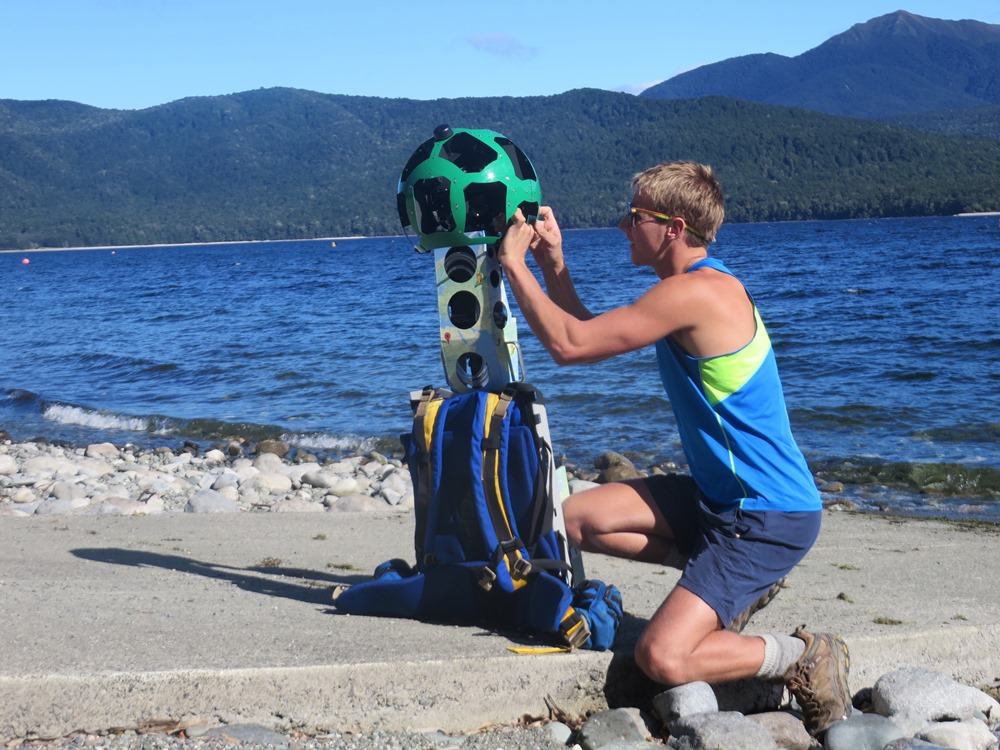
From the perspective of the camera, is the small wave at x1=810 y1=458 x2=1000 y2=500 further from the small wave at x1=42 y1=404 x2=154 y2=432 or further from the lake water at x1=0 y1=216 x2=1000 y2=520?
the small wave at x1=42 y1=404 x2=154 y2=432

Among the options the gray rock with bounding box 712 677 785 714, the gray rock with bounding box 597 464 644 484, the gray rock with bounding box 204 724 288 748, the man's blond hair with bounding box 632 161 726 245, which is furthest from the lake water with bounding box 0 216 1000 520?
the gray rock with bounding box 204 724 288 748

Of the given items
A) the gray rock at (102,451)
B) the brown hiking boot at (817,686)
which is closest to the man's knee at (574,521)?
the brown hiking boot at (817,686)

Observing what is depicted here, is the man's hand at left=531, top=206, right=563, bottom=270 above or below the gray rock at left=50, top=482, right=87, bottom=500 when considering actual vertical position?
above

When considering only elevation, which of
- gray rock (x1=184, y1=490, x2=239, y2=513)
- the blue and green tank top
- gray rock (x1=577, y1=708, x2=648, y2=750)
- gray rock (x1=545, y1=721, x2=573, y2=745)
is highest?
the blue and green tank top

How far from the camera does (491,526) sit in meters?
3.99

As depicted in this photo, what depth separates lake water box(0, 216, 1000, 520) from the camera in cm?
1113

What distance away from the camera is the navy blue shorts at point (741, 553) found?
360cm

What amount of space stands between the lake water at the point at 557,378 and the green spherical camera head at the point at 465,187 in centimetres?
588

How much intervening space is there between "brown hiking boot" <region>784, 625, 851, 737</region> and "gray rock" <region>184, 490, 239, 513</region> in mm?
5325

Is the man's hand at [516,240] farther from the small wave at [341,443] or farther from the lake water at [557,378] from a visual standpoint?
the small wave at [341,443]

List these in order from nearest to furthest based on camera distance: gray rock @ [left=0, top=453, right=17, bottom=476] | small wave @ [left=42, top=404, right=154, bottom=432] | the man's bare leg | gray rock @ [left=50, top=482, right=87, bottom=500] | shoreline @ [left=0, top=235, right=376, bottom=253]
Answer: the man's bare leg < gray rock @ [left=50, top=482, right=87, bottom=500] < gray rock @ [left=0, top=453, right=17, bottom=476] < small wave @ [left=42, top=404, right=154, bottom=432] < shoreline @ [left=0, top=235, right=376, bottom=253]

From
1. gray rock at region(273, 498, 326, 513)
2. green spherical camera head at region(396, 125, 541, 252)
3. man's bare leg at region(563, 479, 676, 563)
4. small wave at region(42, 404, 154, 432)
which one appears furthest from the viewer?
small wave at region(42, 404, 154, 432)

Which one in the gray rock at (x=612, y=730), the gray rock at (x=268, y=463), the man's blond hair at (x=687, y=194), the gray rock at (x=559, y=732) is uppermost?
the man's blond hair at (x=687, y=194)

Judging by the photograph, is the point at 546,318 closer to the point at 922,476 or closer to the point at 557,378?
the point at 922,476
